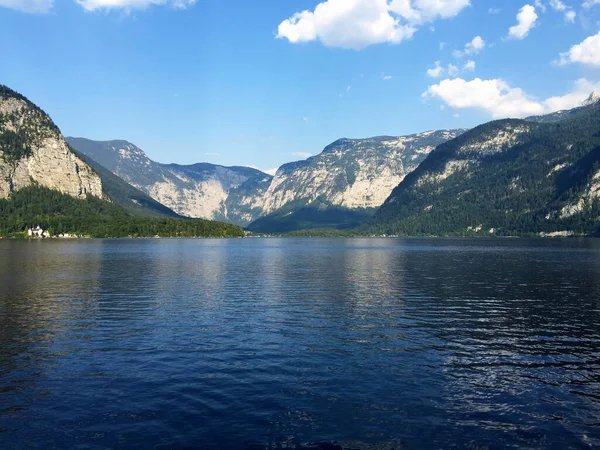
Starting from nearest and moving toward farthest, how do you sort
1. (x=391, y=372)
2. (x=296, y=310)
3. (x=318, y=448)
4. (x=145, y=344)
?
(x=318, y=448)
(x=391, y=372)
(x=145, y=344)
(x=296, y=310)

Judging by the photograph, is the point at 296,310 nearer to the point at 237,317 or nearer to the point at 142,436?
the point at 237,317

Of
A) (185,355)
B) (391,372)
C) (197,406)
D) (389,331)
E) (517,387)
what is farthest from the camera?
(389,331)

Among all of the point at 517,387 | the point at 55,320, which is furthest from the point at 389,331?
the point at 55,320

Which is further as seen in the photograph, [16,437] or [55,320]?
[55,320]

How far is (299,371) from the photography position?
30.2 meters

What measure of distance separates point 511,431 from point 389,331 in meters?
21.4

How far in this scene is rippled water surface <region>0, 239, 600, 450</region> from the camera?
21.1 metres

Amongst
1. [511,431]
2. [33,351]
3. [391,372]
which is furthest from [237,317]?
→ [511,431]

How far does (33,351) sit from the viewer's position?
34969 millimetres

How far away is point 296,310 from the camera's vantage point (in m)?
54.1

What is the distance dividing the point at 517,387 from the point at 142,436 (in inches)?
870

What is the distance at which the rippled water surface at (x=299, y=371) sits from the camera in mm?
21062

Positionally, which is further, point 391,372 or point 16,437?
point 391,372

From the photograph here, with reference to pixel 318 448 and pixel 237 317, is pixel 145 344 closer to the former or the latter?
pixel 237 317
